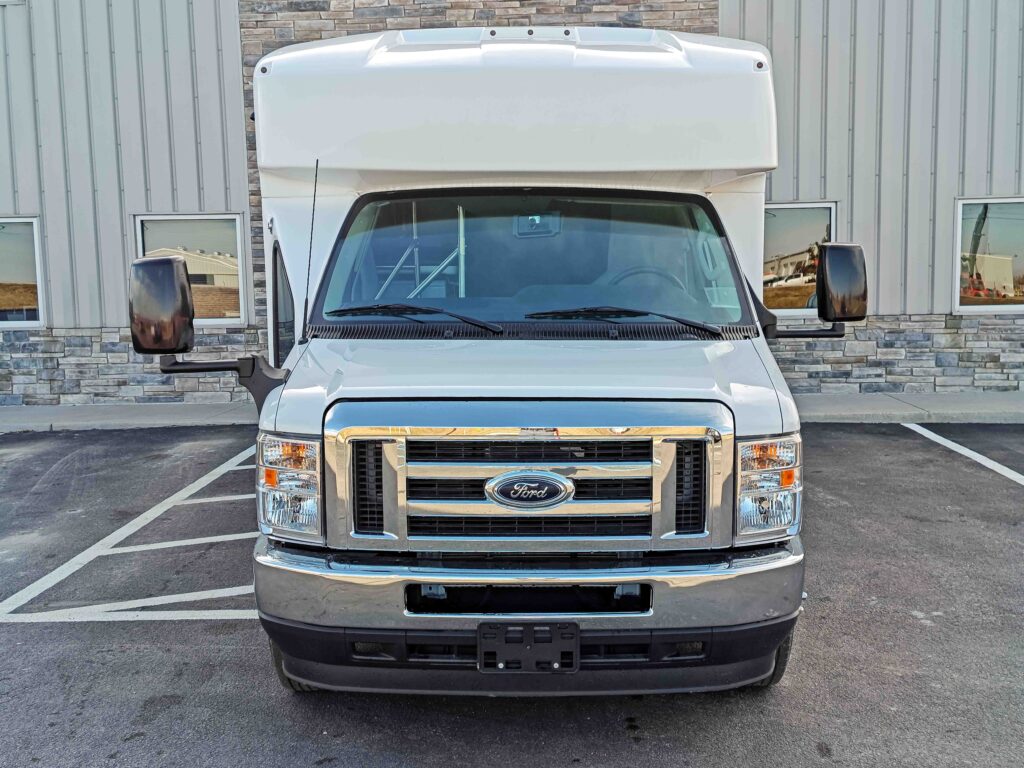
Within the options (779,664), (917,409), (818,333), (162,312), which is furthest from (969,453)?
(162,312)

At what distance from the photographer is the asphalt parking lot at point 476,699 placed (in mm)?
3455

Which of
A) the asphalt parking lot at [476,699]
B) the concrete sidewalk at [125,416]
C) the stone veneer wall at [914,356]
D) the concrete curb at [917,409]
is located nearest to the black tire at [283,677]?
the asphalt parking lot at [476,699]

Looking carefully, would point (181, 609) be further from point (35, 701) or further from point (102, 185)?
point (102, 185)

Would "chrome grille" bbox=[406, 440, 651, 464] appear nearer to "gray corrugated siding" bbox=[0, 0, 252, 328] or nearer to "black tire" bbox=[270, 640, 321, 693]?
"black tire" bbox=[270, 640, 321, 693]

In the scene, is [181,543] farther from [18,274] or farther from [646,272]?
[18,274]

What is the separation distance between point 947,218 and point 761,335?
29.1 feet

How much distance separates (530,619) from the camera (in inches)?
120

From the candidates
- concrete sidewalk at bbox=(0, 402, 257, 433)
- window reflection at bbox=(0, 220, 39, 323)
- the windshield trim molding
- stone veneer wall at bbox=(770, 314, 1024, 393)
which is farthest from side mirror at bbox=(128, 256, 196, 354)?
window reflection at bbox=(0, 220, 39, 323)

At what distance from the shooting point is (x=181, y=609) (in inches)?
195

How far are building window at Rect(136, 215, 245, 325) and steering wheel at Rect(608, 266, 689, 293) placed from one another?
28.6ft

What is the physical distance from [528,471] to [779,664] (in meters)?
1.43

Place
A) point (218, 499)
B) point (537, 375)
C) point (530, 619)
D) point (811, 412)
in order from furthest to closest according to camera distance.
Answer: point (811, 412)
point (218, 499)
point (537, 375)
point (530, 619)

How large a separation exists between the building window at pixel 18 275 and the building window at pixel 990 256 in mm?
11775

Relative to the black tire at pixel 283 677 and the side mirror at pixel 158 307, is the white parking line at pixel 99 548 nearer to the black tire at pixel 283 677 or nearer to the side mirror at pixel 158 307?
the black tire at pixel 283 677
